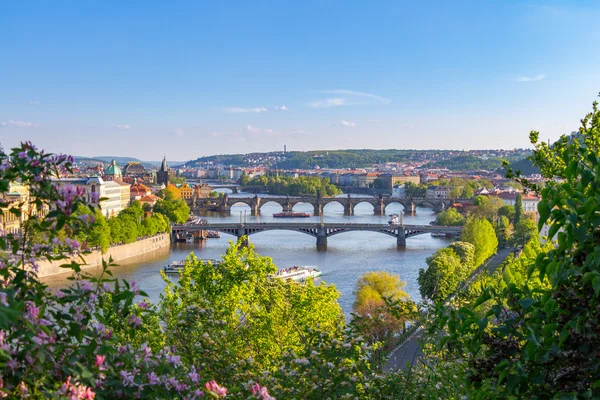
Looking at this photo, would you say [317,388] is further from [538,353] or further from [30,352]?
[30,352]

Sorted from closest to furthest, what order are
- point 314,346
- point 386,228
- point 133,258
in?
point 314,346
point 133,258
point 386,228

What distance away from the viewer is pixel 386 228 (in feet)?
103

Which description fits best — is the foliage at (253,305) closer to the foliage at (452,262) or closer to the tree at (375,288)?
the tree at (375,288)

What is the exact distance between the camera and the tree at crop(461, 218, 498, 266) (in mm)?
22844

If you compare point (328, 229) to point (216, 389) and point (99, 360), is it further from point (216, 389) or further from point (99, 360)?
point (99, 360)

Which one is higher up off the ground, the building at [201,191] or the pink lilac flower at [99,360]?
the pink lilac flower at [99,360]

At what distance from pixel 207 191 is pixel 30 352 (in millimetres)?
69867

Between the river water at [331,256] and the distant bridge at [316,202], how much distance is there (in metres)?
14.5

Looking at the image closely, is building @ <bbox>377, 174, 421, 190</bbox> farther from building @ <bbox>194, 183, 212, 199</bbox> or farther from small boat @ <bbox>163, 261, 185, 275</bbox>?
small boat @ <bbox>163, 261, 185, 275</bbox>

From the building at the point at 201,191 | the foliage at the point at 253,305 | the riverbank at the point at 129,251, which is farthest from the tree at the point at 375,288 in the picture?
the building at the point at 201,191

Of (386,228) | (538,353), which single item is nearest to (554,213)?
(538,353)

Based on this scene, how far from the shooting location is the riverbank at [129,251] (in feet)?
69.2

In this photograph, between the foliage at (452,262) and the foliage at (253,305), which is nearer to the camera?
the foliage at (253,305)

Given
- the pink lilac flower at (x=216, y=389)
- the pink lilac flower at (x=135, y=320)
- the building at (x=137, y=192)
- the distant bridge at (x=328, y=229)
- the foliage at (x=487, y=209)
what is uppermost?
the pink lilac flower at (x=135, y=320)
